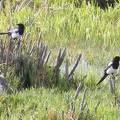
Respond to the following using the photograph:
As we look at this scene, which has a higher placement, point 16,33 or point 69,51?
point 16,33

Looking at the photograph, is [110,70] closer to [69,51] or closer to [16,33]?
[16,33]

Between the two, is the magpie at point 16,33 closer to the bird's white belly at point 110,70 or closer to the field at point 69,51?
the field at point 69,51

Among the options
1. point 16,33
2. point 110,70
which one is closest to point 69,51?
point 16,33

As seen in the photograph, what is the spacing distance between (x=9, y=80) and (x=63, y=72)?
746 millimetres

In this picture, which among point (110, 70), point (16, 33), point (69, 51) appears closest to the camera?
point (110, 70)

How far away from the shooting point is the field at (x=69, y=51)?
179 inches

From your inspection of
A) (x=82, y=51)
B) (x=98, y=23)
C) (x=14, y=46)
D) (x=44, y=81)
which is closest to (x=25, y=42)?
(x=14, y=46)

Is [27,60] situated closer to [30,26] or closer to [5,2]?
[30,26]

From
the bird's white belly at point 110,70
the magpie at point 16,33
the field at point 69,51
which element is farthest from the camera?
the magpie at point 16,33

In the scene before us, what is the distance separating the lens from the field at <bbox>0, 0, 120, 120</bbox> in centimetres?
454

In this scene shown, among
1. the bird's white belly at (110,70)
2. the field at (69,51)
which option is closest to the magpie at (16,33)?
the field at (69,51)

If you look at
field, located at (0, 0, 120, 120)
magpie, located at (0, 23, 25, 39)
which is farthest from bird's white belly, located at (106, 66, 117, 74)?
magpie, located at (0, 23, 25, 39)

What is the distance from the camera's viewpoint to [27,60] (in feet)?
18.7

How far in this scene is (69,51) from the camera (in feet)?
23.6
